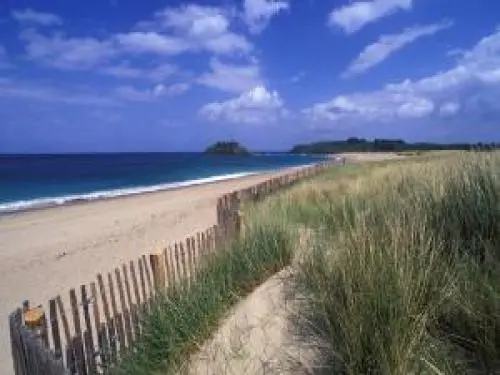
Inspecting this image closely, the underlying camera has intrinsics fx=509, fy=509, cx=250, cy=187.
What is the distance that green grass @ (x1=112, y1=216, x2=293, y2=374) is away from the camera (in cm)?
407

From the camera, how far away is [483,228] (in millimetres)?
4609

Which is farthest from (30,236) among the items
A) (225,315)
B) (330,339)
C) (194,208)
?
(330,339)

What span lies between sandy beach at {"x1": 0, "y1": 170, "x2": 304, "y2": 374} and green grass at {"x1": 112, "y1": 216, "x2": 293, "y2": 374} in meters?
2.42

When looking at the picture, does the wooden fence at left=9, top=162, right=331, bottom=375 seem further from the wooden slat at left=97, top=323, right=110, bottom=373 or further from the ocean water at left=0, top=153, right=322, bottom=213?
the ocean water at left=0, top=153, right=322, bottom=213

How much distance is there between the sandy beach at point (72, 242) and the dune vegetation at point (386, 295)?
103 inches

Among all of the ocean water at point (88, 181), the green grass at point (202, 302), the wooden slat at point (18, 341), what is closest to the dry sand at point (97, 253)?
the green grass at point (202, 302)

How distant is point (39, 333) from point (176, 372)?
1047mm

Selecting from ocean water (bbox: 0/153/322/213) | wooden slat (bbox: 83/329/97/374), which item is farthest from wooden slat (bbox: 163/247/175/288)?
ocean water (bbox: 0/153/322/213)

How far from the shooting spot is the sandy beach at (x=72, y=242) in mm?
9617

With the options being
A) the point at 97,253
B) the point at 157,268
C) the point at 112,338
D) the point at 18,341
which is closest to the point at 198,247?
the point at 157,268

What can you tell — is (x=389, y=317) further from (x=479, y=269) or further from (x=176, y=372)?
(x=176, y=372)

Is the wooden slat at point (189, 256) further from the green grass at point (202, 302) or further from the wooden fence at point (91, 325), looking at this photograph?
the green grass at point (202, 302)

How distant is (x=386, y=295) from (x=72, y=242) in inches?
531

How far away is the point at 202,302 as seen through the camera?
4.59m
